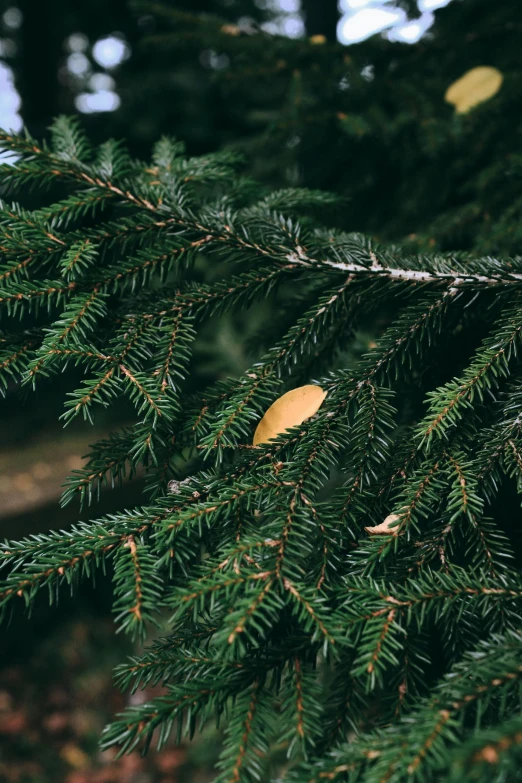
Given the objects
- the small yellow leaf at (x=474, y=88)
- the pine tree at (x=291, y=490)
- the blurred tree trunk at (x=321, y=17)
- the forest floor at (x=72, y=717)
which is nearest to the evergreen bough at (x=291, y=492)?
the pine tree at (x=291, y=490)

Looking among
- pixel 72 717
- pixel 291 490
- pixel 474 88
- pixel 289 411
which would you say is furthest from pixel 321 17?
pixel 72 717

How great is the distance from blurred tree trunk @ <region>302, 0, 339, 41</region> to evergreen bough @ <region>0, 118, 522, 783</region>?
2.38 m

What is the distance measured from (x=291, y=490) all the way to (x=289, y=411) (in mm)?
174

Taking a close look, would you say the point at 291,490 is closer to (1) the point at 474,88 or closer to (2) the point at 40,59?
(1) the point at 474,88

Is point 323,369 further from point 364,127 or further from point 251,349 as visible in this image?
point 364,127

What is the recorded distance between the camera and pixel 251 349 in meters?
1.35

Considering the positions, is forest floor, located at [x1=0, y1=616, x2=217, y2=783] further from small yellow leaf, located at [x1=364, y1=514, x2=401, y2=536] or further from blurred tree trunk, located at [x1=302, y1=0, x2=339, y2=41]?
blurred tree trunk, located at [x1=302, y1=0, x2=339, y2=41]

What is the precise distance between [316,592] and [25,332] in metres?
0.66

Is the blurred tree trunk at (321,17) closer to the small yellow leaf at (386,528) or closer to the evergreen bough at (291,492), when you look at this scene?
the evergreen bough at (291,492)

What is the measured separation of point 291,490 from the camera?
814 millimetres

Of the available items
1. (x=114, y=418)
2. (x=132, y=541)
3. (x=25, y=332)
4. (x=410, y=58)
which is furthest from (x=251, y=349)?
(x=114, y=418)

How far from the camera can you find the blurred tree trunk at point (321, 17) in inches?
119

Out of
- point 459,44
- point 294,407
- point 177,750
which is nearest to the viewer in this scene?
point 294,407

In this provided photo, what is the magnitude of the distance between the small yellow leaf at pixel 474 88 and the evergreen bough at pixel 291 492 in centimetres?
87
